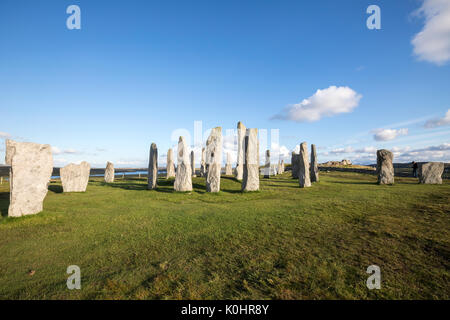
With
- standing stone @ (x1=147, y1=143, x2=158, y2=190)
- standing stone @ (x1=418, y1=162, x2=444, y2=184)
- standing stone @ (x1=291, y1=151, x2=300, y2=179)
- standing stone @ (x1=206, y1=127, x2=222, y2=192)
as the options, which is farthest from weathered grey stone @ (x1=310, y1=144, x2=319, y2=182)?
standing stone @ (x1=147, y1=143, x2=158, y2=190)

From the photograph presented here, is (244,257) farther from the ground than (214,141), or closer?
closer

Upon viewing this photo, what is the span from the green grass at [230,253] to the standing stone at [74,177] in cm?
713

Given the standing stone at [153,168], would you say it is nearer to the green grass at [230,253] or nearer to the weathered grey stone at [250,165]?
the weathered grey stone at [250,165]

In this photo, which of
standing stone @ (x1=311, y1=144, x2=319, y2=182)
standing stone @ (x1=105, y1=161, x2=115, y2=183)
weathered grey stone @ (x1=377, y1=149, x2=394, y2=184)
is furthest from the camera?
standing stone @ (x1=105, y1=161, x2=115, y2=183)

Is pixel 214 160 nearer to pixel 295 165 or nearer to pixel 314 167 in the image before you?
pixel 314 167

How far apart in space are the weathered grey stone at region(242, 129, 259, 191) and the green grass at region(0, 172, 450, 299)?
5.62m

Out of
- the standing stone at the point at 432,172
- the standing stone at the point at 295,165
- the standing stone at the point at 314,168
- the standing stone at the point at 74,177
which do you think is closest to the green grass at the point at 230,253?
the standing stone at the point at 74,177

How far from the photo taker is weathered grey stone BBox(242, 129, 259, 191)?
1454 cm

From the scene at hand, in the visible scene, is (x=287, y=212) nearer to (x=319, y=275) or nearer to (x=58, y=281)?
(x=319, y=275)

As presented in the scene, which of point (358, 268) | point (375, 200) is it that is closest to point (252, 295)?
point (358, 268)

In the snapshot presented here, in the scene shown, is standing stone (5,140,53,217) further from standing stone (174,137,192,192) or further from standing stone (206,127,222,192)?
standing stone (206,127,222,192)

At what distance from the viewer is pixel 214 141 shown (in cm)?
1517
